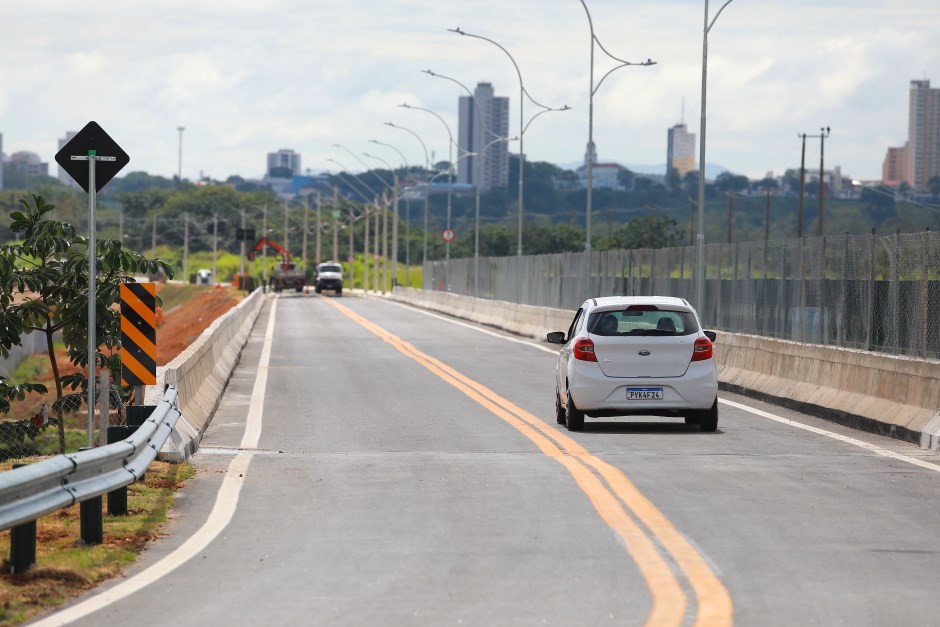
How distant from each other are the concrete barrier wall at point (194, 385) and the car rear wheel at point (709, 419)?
5.73m

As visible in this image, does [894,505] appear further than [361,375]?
No

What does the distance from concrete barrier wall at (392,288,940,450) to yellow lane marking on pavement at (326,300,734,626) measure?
3738 mm

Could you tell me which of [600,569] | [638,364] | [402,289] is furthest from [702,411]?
[402,289]

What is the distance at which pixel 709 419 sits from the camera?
1931 centimetres

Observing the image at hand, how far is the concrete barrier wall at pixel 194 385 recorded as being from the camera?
16081 mm

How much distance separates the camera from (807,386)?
2267 centimetres

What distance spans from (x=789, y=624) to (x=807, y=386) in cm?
1495

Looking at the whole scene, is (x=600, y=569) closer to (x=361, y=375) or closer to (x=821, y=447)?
(x=821, y=447)

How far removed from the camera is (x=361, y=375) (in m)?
30.4

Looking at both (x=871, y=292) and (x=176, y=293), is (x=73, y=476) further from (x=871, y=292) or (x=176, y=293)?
(x=176, y=293)

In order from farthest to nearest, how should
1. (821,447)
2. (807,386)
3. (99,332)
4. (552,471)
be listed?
1. (807,386)
2. (99,332)
3. (821,447)
4. (552,471)

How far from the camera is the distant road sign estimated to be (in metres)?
14.9

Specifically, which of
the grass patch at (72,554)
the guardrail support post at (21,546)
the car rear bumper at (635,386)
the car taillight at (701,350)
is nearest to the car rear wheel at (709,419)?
the car rear bumper at (635,386)

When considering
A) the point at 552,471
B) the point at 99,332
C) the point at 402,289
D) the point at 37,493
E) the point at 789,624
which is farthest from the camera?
the point at 402,289
